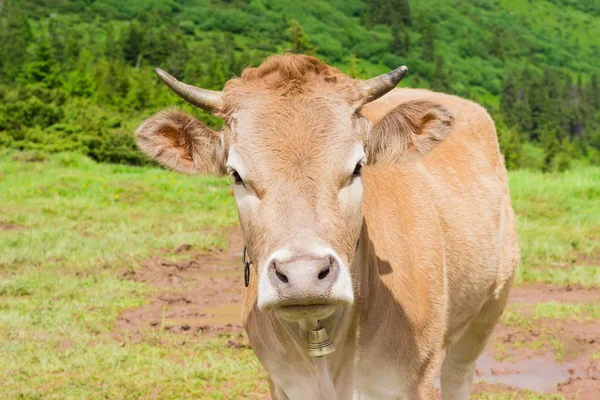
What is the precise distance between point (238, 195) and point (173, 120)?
2.10 ft

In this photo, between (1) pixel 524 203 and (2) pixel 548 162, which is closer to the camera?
(1) pixel 524 203

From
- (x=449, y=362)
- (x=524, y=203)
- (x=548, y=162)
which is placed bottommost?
(x=548, y=162)

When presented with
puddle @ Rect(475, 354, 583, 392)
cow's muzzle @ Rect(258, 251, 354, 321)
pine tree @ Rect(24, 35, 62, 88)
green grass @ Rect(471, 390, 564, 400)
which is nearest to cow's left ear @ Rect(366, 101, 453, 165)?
cow's muzzle @ Rect(258, 251, 354, 321)

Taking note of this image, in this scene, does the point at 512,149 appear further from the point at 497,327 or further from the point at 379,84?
Answer: the point at 379,84

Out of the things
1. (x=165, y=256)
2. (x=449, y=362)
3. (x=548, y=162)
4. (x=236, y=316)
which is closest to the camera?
(x=449, y=362)

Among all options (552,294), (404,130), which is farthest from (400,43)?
(404,130)

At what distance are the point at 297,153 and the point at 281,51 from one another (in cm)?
4853

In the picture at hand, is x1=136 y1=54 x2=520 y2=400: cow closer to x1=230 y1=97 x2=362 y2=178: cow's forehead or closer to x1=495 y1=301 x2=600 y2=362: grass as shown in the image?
x1=230 y1=97 x2=362 y2=178: cow's forehead

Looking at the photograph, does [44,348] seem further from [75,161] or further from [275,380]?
[75,161]

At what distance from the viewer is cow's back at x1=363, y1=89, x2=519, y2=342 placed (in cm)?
427

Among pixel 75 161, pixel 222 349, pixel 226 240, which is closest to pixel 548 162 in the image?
pixel 75 161

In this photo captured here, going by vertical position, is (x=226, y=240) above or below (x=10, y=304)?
below

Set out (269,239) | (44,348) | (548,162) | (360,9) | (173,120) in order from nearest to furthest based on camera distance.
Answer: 1. (269,239)
2. (173,120)
3. (44,348)
4. (548,162)
5. (360,9)

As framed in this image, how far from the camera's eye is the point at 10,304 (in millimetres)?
8211
